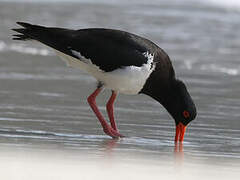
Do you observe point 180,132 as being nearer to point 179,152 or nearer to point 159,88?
point 159,88

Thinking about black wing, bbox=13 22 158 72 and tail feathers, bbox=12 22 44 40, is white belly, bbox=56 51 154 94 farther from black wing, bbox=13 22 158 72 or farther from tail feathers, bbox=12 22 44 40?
tail feathers, bbox=12 22 44 40

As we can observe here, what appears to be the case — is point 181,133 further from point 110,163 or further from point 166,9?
point 166,9

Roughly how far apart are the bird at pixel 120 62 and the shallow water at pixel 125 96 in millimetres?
281

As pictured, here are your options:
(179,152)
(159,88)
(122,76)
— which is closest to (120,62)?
(122,76)

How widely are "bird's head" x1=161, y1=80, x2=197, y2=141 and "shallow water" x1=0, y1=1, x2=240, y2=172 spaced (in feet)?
0.44

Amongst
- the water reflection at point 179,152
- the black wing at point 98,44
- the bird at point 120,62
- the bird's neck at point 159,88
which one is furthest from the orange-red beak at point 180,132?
the black wing at point 98,44

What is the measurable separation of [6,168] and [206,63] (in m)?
7.54

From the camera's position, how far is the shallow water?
7.33m

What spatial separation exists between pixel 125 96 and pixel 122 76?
2225 mm

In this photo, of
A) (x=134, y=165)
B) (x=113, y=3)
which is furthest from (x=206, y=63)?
(x=113, y=3)

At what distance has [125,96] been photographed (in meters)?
10.2

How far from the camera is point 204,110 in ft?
30.6

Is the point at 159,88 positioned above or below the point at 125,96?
above

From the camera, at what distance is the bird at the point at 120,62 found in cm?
799
